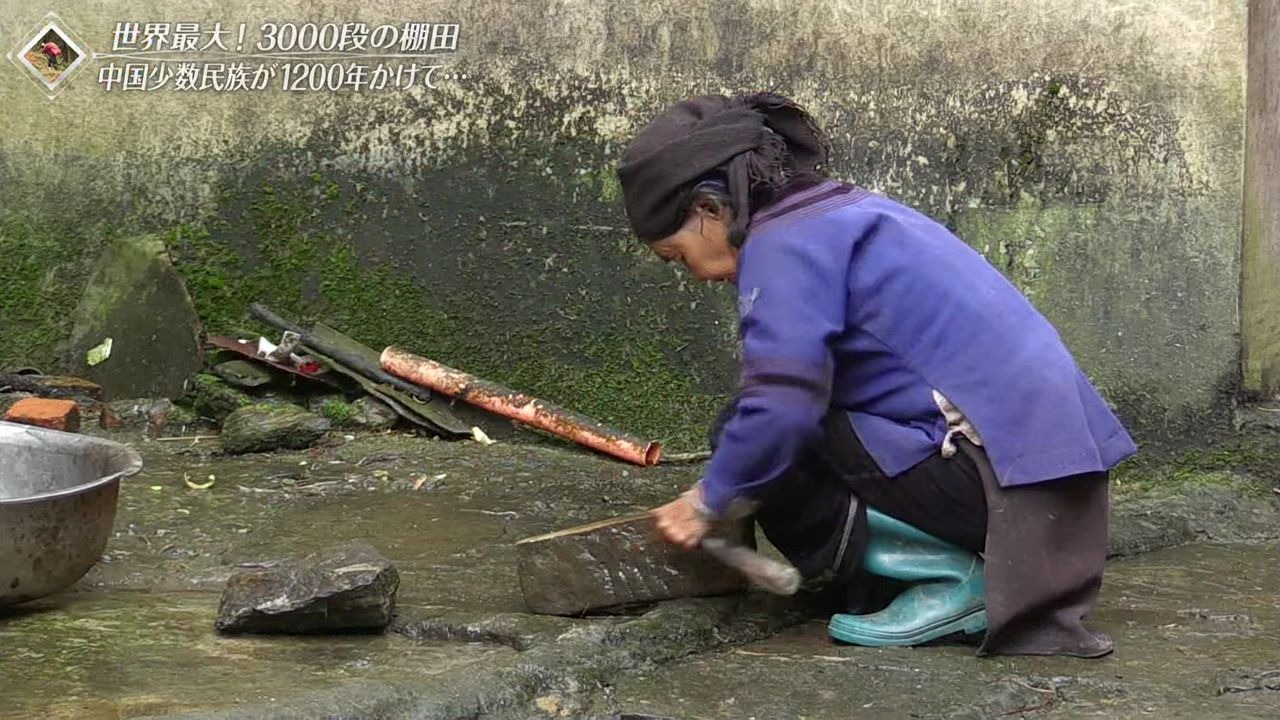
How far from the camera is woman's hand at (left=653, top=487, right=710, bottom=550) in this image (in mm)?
2742

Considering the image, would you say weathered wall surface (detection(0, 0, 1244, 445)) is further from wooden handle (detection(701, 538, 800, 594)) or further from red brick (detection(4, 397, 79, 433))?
wooden handle (detection(701, 538, 800, 594))

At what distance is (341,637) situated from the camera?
2957 mm

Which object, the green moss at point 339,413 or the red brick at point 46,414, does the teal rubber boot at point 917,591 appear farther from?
the red brick at point 46,414

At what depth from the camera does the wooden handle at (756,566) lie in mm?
2842

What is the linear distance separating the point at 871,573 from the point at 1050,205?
220cm

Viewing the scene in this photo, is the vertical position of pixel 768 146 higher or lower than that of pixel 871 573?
higher

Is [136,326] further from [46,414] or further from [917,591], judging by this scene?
[917,591]

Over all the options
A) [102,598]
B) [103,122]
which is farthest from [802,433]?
[103,122]

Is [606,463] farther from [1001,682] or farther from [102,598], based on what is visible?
[1001,682]

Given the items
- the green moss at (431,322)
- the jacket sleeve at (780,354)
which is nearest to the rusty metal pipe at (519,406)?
the green moss at (431,322)

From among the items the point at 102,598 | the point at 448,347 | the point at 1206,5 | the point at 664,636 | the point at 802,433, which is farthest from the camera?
the point at 448,347

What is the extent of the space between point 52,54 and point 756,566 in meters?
3.48

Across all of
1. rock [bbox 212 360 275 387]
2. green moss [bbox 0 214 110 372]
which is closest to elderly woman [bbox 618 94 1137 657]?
rock [bbox 212 360 275 387]

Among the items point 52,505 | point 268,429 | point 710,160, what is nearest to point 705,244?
point 710,160
